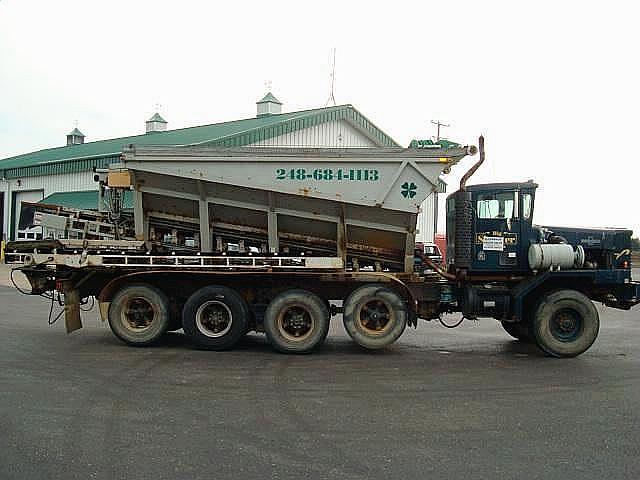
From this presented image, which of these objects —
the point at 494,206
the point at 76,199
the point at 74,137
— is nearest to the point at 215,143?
the point at 76,199

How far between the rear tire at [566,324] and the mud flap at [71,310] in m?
7.35

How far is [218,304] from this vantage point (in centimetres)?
1158

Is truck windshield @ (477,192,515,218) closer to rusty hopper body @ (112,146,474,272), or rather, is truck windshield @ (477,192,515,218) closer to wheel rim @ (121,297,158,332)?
rusty hopper body @ (112,146,474,272)

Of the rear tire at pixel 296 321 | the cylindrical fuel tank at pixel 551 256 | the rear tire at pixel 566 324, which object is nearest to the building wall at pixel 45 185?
the rear tire at pixel 296 321

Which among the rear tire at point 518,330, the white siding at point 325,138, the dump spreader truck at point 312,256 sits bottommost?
the rear tire at point 518,330

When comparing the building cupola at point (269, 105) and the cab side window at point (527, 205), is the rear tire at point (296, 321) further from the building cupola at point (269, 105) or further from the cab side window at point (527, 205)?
the building cupola at point (269, 105)

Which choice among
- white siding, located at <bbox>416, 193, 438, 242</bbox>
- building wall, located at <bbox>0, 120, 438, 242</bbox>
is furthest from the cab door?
white siding, located at <bbox>416, 193, 438, 242</bbox>

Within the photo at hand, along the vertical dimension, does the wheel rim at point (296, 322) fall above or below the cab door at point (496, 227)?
below

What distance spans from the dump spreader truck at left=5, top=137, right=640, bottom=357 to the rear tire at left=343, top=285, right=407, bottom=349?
21 millimetres

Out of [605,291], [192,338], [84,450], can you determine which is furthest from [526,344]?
[84,450]

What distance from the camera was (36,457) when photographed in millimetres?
5895

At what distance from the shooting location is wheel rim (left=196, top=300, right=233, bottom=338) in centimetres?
1155

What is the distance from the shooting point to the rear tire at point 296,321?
11359mm

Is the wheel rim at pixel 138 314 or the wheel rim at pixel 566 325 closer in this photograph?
the wheel rim at pixel 566 325
